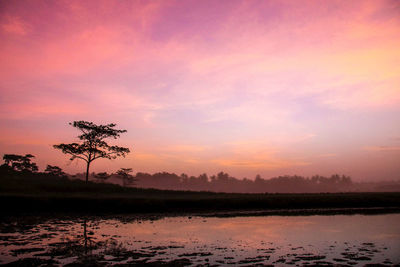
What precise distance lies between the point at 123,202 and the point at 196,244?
27.9 metres

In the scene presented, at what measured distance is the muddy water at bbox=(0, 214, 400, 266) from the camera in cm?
1816

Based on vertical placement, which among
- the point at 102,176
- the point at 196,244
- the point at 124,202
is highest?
the point at 102,176

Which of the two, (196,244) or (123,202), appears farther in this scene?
(123,202)

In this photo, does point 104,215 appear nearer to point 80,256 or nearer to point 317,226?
point 80,256

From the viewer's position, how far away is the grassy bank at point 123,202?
4375 centimetres

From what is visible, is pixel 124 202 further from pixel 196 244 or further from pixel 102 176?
pixel 102 176

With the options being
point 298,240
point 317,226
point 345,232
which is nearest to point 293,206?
point 317,226

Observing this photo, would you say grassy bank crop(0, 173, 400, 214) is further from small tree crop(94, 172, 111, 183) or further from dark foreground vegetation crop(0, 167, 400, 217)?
small tree crop(94, 172, 111, 183)

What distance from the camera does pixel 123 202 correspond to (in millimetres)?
48125

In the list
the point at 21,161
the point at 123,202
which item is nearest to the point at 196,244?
the point at 123,202

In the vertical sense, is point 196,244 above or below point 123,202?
below

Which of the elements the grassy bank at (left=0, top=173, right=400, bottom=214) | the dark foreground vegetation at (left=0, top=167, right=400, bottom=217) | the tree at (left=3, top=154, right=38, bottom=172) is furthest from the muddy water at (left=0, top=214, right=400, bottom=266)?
the tree at (left=3, top=154, right=38, bottom=172)

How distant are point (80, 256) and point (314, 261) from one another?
49.1 ft

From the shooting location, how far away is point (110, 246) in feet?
71.4
